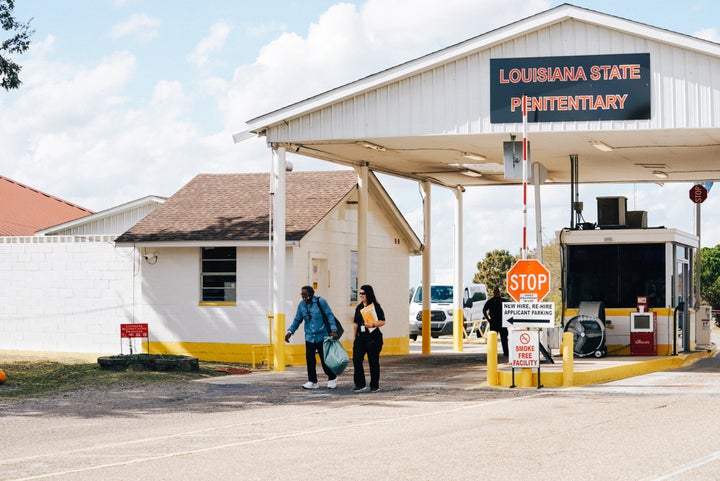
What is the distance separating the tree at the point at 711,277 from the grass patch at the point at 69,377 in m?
42.1

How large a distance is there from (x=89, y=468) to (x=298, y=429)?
3.37m

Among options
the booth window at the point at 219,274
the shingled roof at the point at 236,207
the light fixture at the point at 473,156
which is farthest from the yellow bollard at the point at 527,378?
the booth window at the point at 219,274

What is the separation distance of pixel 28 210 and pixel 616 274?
81.6ft

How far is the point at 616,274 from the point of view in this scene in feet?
81.7

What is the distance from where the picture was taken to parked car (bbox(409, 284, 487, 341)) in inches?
1628

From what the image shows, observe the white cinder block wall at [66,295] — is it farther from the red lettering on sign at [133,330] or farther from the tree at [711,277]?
the tree at [711,277]

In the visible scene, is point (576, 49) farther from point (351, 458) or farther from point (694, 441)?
point (351, 458)

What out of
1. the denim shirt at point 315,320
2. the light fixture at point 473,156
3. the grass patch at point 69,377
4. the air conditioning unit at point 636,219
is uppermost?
the light fixture at point 473,156

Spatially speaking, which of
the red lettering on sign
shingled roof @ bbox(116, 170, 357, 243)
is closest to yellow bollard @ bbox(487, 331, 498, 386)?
shingled roof @ bbox(116, 170, 357, 243)

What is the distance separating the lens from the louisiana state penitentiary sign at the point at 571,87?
20.8 m

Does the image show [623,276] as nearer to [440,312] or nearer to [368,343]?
[368,343]

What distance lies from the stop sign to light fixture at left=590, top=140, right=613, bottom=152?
5.21 metres

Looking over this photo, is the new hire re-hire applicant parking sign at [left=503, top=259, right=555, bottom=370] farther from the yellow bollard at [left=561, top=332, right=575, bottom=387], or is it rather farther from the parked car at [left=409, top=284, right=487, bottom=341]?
the parked car at [left=409, top=284, right=487, bottom=341]

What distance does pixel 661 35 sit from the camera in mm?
20469
